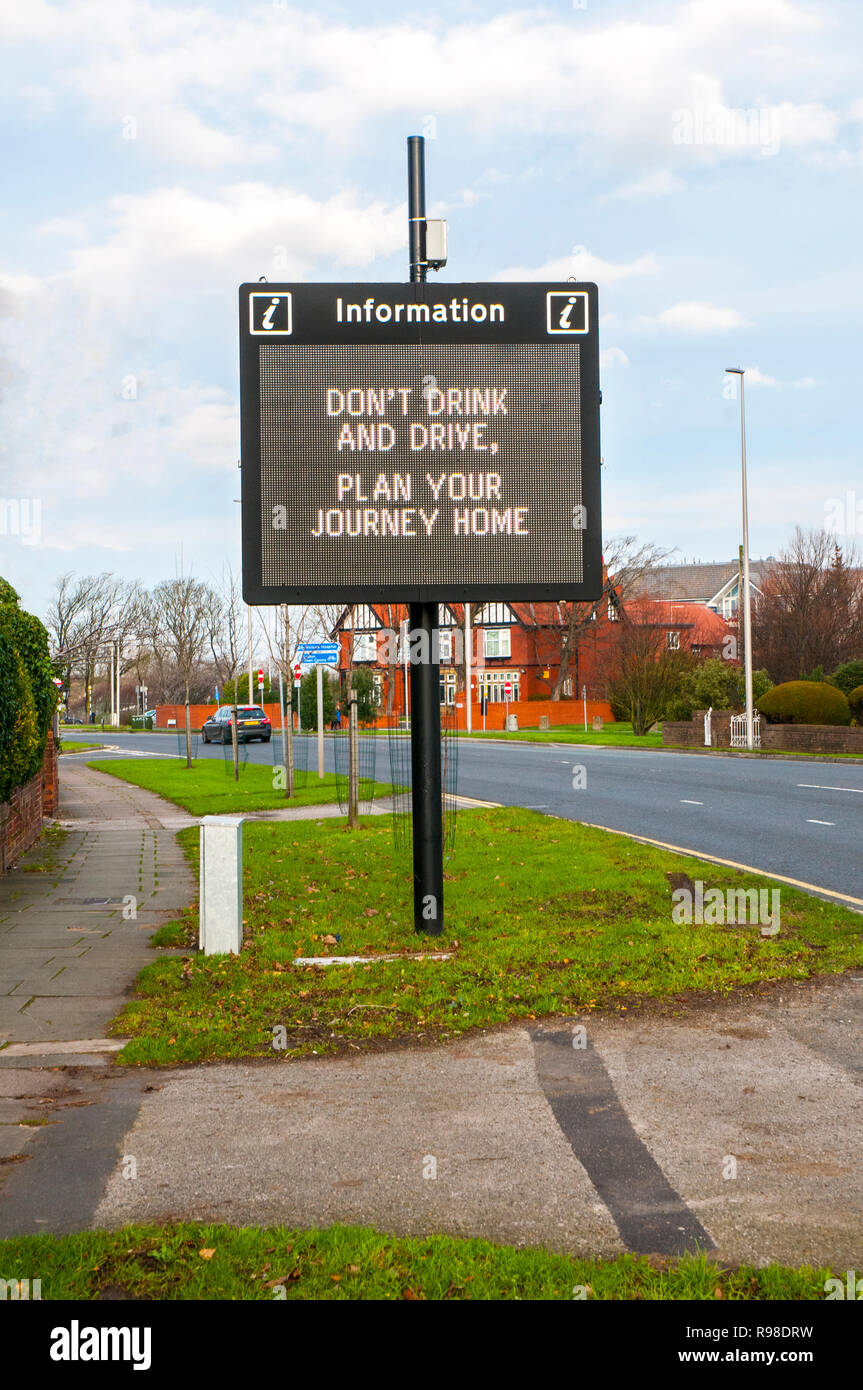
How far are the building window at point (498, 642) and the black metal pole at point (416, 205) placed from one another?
221 feet

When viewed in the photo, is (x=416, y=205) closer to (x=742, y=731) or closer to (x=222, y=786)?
(x=222, y=786)

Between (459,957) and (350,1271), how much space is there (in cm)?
411

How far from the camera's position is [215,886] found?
7.66 meters

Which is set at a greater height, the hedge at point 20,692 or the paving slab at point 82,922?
the hedge at point 20,692

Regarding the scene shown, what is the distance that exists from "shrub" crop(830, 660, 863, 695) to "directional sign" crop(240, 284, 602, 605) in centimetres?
2984

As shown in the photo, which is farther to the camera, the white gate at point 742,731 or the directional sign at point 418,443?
the white gate at point 742,731

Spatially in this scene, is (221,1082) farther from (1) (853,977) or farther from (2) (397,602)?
(1) (853,977)

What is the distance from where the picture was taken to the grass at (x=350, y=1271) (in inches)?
124

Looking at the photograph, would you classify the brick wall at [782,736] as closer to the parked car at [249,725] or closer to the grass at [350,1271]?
the parked car at [249,725]

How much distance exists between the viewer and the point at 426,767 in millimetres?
7945

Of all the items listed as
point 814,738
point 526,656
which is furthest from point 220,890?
point 526,656

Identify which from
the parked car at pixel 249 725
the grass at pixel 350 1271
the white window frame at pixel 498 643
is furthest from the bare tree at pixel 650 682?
the grass at pixel 350 1271

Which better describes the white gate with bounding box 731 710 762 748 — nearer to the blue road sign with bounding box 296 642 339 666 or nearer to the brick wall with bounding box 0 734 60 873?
the blue road sign with bounding box 296 642 339 666
